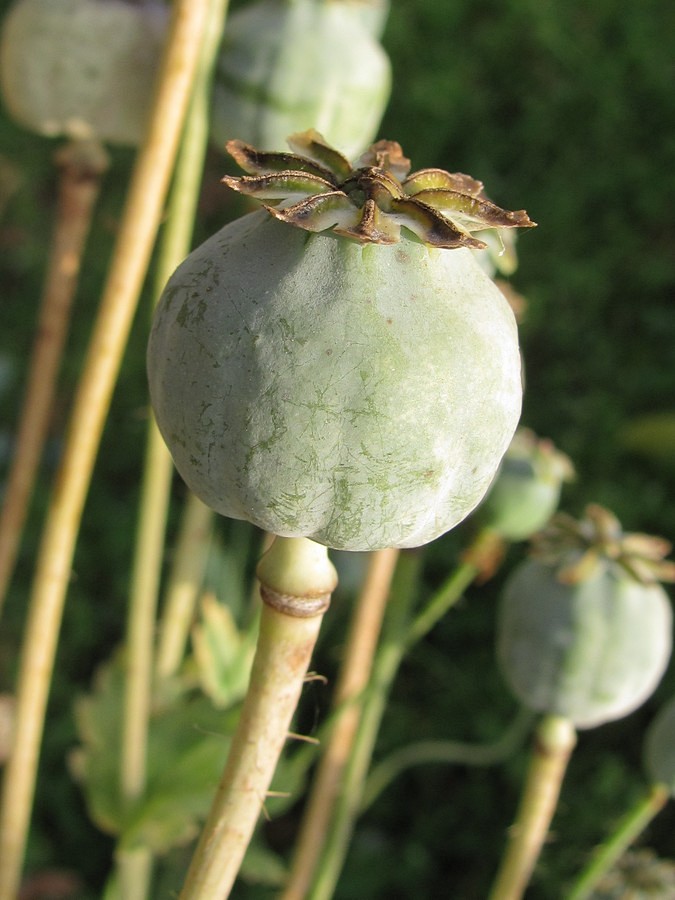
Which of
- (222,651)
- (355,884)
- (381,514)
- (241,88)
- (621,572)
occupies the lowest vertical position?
(355,884)

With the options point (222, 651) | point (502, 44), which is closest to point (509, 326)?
point (222, 651)

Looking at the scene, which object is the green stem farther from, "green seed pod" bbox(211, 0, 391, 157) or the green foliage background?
"green seed pod" bbox(211, 0, 391, 157)

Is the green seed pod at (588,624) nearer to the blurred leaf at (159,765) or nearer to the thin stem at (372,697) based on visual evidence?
the thin stem at (372,697)

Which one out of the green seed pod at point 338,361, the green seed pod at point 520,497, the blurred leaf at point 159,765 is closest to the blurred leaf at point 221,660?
the blurred leaf at point 159,765

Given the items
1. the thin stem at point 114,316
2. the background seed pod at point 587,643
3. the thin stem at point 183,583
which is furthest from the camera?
the thin stem at point 183,583

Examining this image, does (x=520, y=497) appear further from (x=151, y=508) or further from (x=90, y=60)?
(x=90, y=60)

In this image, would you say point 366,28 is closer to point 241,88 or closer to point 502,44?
point 241,88

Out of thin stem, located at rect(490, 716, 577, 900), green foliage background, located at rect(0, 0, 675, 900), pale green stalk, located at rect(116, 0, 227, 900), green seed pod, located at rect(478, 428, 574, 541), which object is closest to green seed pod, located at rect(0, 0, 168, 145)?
pale green stalk, located at rect(116, 0, 227, 900)
